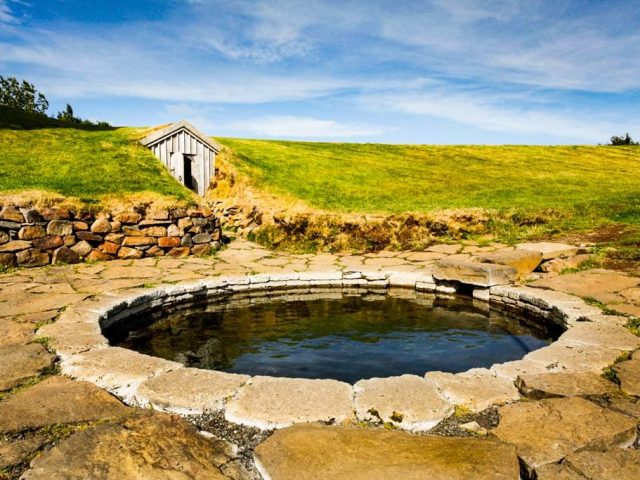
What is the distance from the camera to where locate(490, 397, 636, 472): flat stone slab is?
2387mm

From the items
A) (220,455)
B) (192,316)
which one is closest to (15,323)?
(192,316)

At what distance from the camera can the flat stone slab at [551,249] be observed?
299 inches

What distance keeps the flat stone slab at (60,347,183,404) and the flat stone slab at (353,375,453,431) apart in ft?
4.90

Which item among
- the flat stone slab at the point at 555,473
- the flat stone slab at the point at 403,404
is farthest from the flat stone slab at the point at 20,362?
the flat stone slab at the point at 555,473

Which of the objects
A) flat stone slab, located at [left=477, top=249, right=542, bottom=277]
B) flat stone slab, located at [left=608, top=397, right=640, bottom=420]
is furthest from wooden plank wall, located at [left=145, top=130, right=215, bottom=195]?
flat stone slab, located at [left=608, top=397, right=640, bottom=420]

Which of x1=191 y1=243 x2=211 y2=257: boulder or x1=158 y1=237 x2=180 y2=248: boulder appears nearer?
x1=158 y1=237 x2=180 y2=248: boulder

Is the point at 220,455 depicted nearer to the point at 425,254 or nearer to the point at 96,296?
the point at 96,296

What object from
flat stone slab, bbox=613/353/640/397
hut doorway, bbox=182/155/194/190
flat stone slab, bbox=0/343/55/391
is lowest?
flat stone slab, bbox=0/343/55/391

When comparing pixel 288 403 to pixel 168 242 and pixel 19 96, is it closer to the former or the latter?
pixel 168 242

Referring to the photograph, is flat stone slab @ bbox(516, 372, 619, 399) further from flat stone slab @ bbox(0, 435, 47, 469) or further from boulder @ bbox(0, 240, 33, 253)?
boulder @ bbox(0, 240, 33, 253)

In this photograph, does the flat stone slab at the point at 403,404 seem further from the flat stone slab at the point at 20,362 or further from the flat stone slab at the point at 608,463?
the flat stone slab at the point at 20,362

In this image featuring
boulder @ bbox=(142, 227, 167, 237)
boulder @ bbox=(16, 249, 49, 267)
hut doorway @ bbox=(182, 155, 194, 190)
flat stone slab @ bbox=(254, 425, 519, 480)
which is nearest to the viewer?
flat stone slab @ bbox=(254, 425, 519, 480)

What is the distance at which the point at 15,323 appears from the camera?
449 centimetres

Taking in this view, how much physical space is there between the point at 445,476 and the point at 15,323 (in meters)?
4.36
